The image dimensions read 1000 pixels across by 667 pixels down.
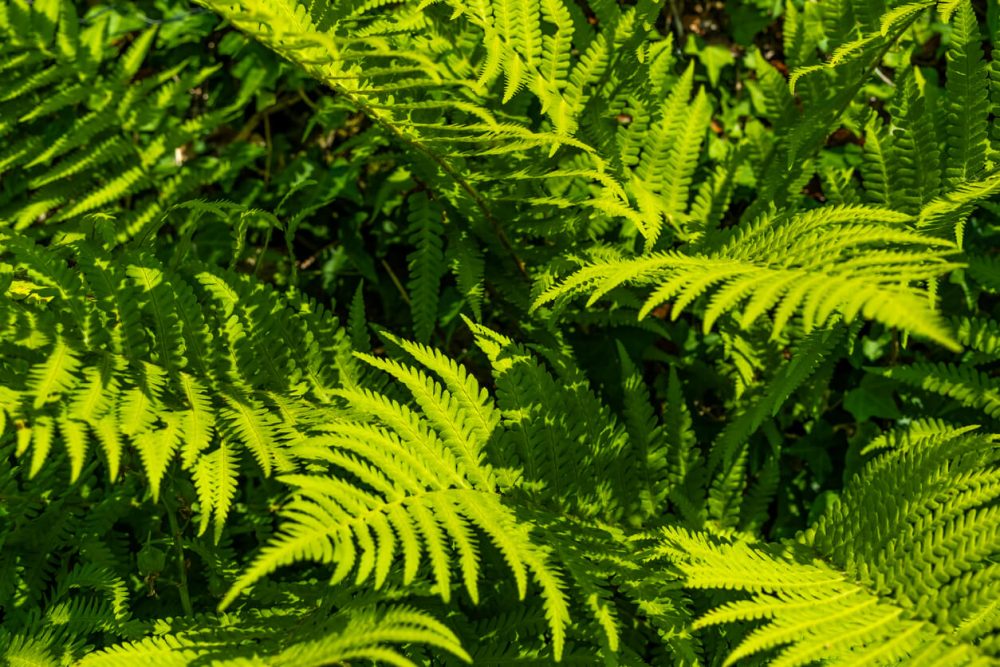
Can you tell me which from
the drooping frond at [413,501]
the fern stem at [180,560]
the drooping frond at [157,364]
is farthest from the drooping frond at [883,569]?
the fern stem at [180,560]

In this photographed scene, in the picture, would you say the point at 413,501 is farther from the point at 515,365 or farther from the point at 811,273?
the point at 811,273

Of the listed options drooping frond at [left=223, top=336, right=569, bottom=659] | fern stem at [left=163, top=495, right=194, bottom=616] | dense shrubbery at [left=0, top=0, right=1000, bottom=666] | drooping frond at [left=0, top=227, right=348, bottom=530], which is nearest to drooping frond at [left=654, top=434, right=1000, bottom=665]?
dense shrubbery at [left=0, top=0, right=1000, bottom=666]

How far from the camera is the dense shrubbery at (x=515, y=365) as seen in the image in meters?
1.60

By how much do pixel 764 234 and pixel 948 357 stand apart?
39.0 inches

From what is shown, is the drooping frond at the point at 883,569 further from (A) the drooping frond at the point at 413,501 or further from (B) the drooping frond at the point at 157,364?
(B) the drooping frond at the point at 157,364

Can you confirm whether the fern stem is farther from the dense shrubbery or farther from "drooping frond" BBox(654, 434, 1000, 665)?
"drooping frond" BBox(654, 434, 1000, 665)

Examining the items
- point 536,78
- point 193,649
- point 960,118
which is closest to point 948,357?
point 960,118

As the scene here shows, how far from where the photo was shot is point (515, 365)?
2.05m

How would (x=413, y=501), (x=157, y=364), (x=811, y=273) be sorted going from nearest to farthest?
(x=811, y=273) → (x=413, y=501) → (x=157, y=364)

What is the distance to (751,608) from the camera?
59.8 inches

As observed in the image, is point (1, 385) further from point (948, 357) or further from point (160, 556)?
point (948, 357)

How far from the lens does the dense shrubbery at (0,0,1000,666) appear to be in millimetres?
1603

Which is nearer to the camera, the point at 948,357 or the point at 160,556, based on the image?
the point at 160,556

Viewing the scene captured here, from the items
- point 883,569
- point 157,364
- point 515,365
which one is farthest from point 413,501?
point 883,569
